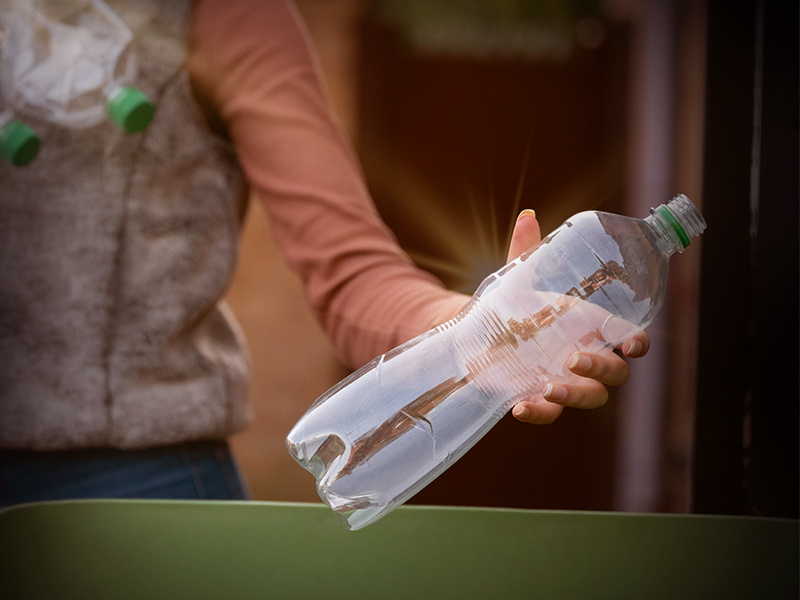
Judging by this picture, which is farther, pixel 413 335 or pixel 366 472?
pixel 413 335

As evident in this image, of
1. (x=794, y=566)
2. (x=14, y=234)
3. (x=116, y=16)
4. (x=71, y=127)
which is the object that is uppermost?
(x=116, y=16)

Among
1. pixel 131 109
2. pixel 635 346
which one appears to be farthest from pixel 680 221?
pixel 131 109

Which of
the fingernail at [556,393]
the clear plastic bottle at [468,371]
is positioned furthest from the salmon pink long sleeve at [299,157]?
the fingernail at [556,393]

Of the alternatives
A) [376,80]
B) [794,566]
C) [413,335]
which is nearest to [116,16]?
[413,335]

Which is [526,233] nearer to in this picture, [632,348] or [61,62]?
[632,348]

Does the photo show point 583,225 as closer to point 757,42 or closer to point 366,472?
point 366,472

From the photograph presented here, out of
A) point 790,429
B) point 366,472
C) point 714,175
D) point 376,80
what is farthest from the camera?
point 376,80

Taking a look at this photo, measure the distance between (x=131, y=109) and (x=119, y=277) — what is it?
0.81 feet

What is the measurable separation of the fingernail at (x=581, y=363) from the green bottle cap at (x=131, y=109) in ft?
1.83

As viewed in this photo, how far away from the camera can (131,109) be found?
72 centimetres

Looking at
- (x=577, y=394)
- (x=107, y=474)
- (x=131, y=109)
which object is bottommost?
(x=107, y=474)

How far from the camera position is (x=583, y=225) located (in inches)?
23.6

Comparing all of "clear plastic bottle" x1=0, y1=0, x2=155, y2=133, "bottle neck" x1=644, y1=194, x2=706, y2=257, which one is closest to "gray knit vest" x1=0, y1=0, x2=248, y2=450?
"clear plastic bottle" x1=0, y1=0, x2=155, y2=133

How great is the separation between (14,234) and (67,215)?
3.0 inches
